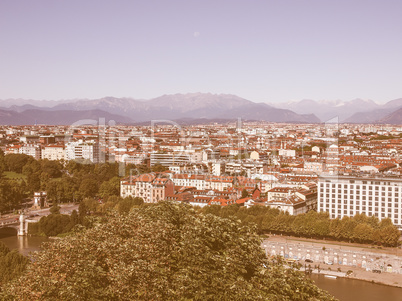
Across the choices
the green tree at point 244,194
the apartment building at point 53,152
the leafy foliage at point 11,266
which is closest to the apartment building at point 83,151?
the apartment building at point 53,152

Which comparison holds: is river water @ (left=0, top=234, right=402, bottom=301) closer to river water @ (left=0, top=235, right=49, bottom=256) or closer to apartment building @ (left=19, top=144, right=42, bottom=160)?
river water @ (left=0, top=235, right=49, bottom=256)

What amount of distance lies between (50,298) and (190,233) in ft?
5.93

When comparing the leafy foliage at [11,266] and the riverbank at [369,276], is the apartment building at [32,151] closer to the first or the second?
the riverbank at [369,276]

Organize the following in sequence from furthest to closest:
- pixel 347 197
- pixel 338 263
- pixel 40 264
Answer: pixel 347 197 → pixel 338 263 → pixel 40 264

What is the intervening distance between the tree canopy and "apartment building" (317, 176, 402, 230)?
939 cm

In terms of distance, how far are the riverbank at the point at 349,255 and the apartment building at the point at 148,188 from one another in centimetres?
579

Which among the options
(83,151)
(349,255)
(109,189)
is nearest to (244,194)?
(109,189)

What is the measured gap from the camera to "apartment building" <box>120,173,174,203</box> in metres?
18.1

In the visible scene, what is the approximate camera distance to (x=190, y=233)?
5727 millimetres

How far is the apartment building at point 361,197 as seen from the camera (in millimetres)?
14516

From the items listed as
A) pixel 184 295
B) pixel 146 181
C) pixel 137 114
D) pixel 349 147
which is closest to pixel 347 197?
pixel 146 181

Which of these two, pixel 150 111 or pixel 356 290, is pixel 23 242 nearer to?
pixel 356 290

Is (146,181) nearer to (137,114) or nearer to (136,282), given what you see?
(136,282)

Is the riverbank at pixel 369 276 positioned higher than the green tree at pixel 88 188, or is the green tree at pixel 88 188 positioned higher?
the green tree at pixel 88 188
